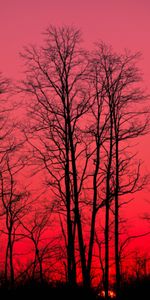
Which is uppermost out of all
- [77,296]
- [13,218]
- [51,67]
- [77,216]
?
[51,67]

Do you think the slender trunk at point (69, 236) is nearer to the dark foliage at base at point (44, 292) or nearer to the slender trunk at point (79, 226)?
the slender trunk at point (79, 226)

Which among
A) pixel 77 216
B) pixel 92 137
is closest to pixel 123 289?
pixel 77 216

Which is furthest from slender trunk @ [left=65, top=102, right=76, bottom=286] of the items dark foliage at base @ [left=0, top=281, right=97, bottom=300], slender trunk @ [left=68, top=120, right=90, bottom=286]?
dark foliage at base @ [left=0, top=281, right=97, bottom=300]

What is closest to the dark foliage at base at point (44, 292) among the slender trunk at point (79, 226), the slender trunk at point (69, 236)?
the slender trunk at point (79, 226)

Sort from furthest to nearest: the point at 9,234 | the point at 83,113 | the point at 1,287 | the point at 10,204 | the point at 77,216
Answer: the point at 9,234 < the point at 10,204 < the point at 83,113 < the point at 77,216 < the point at 1,287

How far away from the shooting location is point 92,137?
26.0 meters

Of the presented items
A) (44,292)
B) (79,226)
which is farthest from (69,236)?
(44,292)

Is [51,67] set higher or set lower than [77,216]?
higher

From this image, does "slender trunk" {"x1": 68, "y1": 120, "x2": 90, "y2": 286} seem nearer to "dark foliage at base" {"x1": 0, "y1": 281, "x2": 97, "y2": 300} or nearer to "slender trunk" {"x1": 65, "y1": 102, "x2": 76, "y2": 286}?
"slender trunk" {"x1": 65, "y1": 102, "x2": 76, "y2": 286}

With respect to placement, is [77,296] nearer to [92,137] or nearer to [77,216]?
[77,216]

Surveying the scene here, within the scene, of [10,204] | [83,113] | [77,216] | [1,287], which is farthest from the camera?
[10,204]

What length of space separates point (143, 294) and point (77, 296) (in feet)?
17.1

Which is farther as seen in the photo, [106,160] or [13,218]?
[13,218]

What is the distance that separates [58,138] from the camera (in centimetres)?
2544
